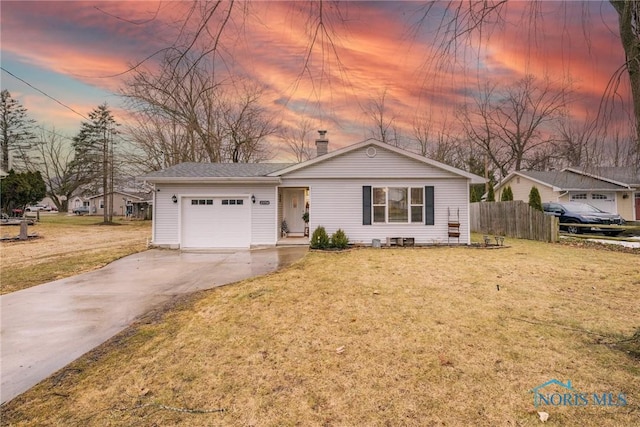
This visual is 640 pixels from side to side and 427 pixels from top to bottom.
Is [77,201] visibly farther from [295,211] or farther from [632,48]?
[632,48]

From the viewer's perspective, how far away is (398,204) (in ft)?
40.6

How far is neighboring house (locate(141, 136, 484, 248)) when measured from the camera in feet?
40.0

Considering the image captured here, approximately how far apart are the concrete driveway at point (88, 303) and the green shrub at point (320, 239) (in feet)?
5.53

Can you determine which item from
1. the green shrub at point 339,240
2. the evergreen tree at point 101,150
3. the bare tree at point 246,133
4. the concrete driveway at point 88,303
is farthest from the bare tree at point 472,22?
the evergreen tree at point 101,150

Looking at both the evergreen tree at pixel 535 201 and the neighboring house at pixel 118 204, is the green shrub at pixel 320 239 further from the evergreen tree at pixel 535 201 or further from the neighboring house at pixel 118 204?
the neighboring house at pixel 118 204

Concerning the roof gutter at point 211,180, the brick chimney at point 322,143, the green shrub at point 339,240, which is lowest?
the green shrub at point 339,240

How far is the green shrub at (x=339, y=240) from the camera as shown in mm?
11438

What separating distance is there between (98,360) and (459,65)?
456cm

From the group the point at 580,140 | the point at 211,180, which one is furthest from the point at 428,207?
the point at 580,140

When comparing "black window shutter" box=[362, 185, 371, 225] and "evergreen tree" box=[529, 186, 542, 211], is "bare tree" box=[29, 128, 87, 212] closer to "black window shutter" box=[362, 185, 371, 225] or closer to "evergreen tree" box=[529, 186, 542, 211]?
"black window shutter" box=[362, 185, 371, 225]

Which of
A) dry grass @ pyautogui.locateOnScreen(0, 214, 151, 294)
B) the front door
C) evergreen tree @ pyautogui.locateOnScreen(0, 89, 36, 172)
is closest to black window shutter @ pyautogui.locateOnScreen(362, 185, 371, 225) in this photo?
the front door

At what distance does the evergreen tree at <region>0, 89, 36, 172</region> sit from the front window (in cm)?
3855

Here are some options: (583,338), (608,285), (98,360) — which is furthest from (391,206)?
(98,360)

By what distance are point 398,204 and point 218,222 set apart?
280 inches
